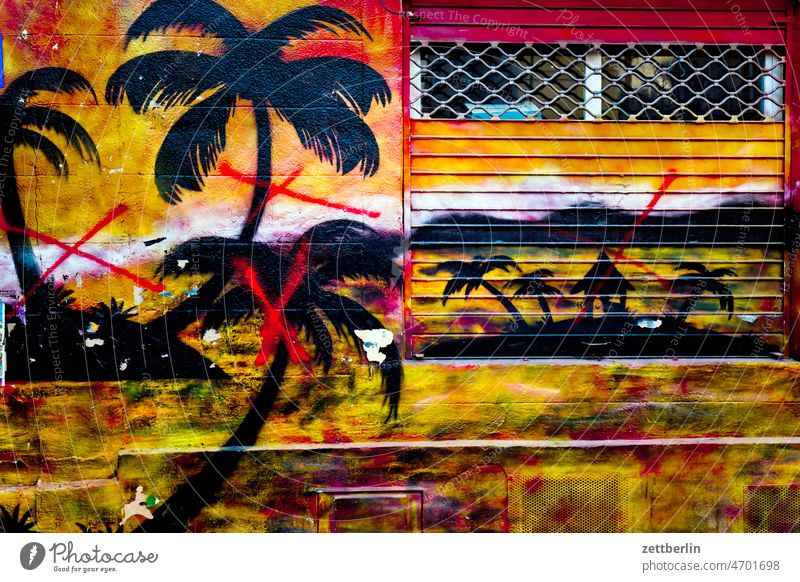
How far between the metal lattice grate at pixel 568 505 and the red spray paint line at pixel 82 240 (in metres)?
2.85

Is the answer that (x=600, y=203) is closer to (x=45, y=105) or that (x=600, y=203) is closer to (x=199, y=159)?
(x=199, y=159)

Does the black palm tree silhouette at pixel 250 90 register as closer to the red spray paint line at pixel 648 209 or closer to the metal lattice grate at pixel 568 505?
the red spray paint line at pixel 648 209

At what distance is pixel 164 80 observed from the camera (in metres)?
4.54

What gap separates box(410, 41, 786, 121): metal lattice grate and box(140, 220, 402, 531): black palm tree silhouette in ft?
3.01

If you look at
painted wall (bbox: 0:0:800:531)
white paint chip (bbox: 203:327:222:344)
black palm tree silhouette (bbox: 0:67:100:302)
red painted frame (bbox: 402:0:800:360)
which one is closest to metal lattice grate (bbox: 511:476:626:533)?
painted wall (bbox: 0:0:800:531)

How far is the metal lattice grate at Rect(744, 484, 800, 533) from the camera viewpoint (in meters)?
4.76

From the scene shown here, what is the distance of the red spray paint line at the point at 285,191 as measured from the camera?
4.61 metres

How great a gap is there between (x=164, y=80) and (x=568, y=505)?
3462 mm

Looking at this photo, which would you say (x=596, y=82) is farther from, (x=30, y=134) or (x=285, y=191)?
(x=30, y=134)

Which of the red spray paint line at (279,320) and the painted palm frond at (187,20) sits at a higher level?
the painted palm frond at (187,20)

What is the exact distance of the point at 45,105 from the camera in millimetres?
→ 4520

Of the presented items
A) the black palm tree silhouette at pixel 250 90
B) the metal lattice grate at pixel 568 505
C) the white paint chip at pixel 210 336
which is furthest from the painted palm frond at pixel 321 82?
the metal lattice grate at pixel 568 505

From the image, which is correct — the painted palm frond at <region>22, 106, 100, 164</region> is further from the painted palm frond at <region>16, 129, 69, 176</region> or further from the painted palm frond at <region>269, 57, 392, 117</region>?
the painted palm frond at <region>269, 57, 392, 117</region>

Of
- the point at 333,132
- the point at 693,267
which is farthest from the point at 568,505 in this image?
the point at 333,132
